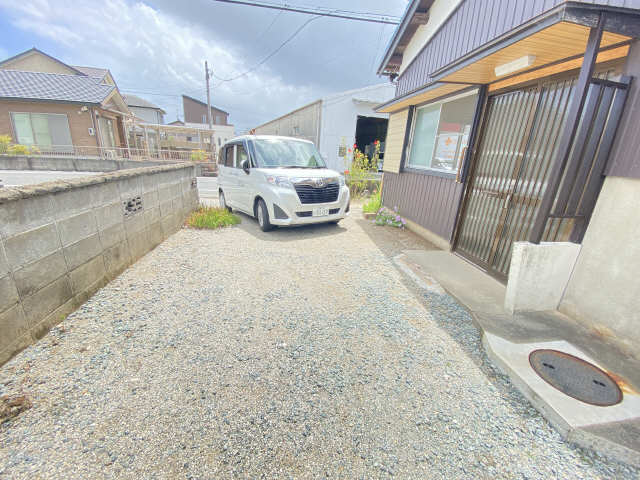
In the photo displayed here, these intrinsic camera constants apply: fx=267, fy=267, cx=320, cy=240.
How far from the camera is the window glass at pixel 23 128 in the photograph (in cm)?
1409

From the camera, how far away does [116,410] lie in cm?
165

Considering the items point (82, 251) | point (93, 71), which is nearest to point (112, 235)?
point (82, 251)

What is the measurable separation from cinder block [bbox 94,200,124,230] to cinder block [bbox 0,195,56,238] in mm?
604

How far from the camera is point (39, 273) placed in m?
2.14

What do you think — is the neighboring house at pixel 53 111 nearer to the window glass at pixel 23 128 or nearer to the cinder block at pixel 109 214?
the window glass at pixel 23 128

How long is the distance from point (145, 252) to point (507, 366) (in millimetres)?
4578

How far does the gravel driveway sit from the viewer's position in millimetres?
1421

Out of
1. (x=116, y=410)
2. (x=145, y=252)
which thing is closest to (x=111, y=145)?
(x=145, y=252)

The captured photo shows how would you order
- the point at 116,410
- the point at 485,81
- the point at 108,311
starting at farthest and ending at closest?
the point at 485,81 < the point at 108,311 < the point at 116,410

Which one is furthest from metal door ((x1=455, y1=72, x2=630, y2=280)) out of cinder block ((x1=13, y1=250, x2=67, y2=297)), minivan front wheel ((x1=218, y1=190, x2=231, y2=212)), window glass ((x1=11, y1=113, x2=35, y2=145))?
window glass ((x1=11, y1=113, x2=35, y2=145))

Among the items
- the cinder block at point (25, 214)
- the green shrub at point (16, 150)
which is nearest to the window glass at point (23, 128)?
the green shrub at point (16, 150)

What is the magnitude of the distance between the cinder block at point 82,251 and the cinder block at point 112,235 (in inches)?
3.4

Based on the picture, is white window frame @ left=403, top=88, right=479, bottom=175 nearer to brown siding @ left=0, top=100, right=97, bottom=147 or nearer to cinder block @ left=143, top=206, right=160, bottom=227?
cinder block @ left=143, top=206, right=160, bottom=227

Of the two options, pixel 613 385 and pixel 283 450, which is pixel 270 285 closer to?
pixel 283 450
